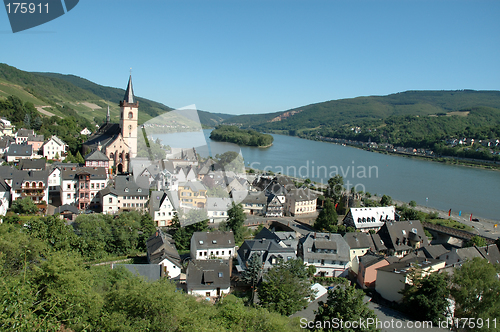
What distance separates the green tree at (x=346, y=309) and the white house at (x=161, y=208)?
8630 millimetres

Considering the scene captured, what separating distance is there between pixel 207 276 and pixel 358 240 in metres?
5.91

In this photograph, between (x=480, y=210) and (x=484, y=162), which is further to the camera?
(x=484, y=162)

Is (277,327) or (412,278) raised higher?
(277,327)

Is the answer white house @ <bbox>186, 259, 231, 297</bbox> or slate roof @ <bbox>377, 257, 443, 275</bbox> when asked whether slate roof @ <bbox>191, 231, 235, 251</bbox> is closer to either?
white house @ <bbox>186, 259, 231, 297</bbox>

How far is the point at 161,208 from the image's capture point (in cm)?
1391

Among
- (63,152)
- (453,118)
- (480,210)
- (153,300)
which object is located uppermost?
(453,118)

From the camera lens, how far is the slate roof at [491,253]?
38.3 ft

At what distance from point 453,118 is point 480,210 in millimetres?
57974

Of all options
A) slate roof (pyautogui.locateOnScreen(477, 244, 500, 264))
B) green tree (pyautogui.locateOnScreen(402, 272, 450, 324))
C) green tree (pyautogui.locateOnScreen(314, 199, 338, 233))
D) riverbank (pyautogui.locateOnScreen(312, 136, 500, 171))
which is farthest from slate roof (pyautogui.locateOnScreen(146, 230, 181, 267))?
riverbank (pyautogui.locateOnScreen(312, 136, 500, 171))

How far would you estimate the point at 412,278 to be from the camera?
859 centimetres

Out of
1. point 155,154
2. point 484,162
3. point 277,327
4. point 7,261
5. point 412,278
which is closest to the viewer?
point 277,327

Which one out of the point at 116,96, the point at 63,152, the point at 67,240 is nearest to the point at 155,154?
the point at 63,152

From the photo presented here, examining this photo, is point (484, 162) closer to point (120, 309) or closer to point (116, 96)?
point (120, 309)

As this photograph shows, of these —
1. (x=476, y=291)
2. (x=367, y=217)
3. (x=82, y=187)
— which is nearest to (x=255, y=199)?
(x=367, y=217)
